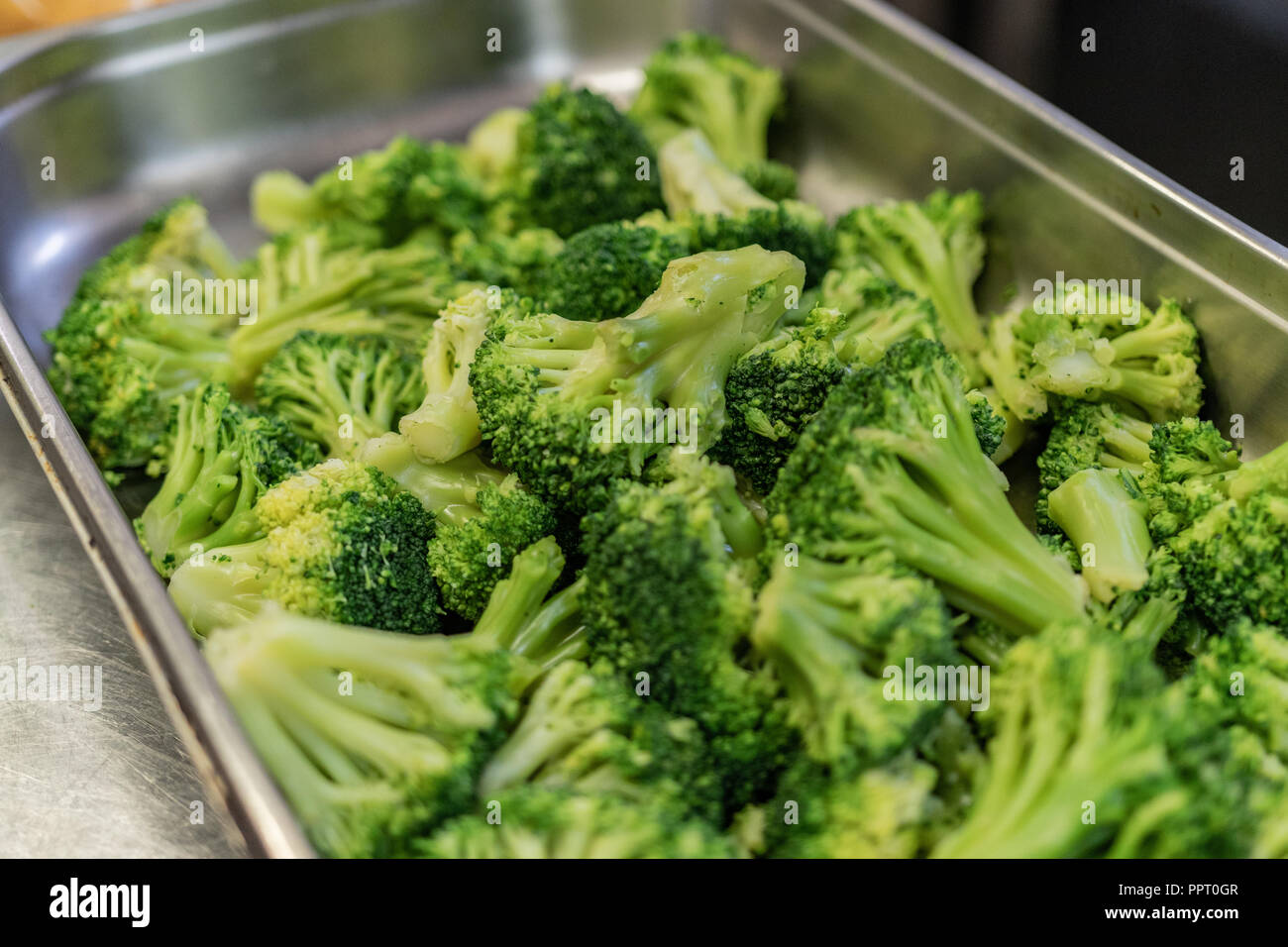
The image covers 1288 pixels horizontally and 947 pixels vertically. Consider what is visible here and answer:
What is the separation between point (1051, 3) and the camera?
3033 millimetres

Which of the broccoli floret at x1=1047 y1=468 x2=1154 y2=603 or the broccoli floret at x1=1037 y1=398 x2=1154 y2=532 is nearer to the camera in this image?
the broccoli floret at x1=1047 y1=468 x2=1154 y2=603

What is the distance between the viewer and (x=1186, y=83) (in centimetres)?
265

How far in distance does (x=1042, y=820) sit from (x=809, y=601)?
402 mm

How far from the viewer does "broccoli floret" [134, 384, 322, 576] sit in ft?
6.93

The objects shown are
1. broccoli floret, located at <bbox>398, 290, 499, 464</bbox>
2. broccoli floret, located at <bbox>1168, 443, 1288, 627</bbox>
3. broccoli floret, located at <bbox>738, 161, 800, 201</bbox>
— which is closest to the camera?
broccoli floret, located at <bbox>1168, 443, 1288, 627</bbox>

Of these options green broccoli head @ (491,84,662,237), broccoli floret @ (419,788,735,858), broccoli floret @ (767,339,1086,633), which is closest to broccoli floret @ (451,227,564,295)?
green broccoli head @ (491,84,662,237)

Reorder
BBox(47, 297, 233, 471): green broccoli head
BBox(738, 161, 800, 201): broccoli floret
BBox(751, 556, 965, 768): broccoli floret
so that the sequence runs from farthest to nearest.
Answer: BBox(738, 161, 800, 201): broccoli floret
BBox(47, 297, 233, 471): green broccoli head
BBox(751, 556, 965, 768): broccoli floret

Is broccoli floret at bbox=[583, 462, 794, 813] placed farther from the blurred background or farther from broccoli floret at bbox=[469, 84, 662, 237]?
the blurred background

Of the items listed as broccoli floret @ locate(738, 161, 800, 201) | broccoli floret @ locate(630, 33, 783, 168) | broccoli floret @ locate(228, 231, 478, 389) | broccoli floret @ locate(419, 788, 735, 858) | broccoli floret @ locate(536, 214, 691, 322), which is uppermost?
broccoli floret @ locate(630, 33, 783, 168)

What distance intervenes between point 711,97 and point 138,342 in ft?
5.46

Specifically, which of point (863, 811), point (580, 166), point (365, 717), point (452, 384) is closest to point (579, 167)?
point (580, 166)

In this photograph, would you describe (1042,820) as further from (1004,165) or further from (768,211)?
(1004,165)

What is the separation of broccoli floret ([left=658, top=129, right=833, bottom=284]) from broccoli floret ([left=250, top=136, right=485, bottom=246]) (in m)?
0.55
